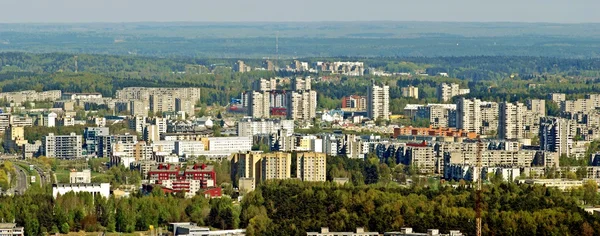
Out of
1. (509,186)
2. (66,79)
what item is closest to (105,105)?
(66,79)

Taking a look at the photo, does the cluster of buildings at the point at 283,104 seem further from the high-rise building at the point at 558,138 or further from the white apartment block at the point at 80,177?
the white apartment block at the point at 80,177

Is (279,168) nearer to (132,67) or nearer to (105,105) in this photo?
(105,105)

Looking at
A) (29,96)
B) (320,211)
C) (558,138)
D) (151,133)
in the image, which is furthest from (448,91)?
(320,211)

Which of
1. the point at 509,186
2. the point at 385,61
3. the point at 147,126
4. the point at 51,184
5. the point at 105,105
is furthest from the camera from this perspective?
the point at 385,61

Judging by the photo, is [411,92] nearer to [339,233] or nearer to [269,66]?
[269,66]

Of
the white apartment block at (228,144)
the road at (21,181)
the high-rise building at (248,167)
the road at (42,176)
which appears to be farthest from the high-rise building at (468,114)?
the high-rise building at (248,167)

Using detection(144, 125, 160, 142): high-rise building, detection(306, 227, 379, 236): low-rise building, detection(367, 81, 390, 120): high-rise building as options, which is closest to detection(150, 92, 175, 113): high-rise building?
detection(367, 81, 390, 120): high-rise building
